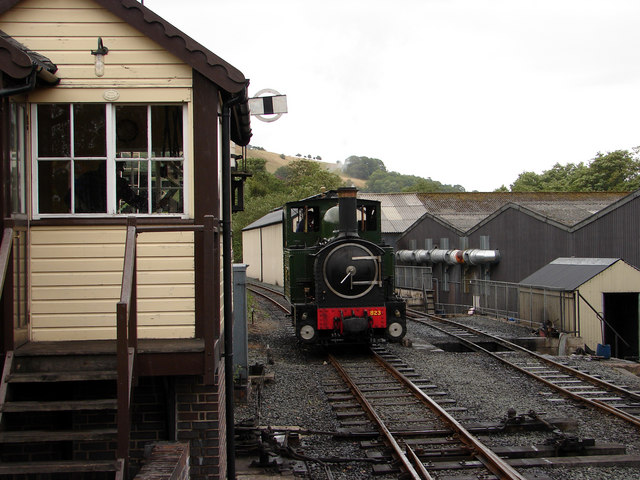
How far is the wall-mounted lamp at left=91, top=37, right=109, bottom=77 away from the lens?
209 inches

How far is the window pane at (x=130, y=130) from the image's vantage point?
5.44 meters

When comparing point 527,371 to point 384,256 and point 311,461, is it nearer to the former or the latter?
point 384,256

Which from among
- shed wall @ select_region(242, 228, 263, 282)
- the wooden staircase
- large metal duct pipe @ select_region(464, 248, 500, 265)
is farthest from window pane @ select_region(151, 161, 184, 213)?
shed wall @ select_region(242, 228, 263, 282)

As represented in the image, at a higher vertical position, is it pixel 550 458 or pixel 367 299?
pixel 367 299

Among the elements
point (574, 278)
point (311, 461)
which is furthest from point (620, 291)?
point (311, 461)

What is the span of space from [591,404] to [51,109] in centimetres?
813

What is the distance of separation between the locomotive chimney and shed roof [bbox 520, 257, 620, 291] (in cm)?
723

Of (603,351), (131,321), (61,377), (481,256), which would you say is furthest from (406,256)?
(61,377)

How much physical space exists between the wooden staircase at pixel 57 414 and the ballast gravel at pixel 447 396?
237 cm

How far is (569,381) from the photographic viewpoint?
1112 cm

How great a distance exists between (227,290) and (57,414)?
178 cm

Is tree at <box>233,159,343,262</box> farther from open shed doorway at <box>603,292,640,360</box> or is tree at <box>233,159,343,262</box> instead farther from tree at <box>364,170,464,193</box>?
tree at <box>364,170,464,193</box>

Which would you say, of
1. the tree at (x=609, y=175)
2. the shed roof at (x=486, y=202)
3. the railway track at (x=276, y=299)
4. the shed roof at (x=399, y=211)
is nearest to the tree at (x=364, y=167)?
the tree at (x=609, y=175)

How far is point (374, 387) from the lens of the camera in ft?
34.7
